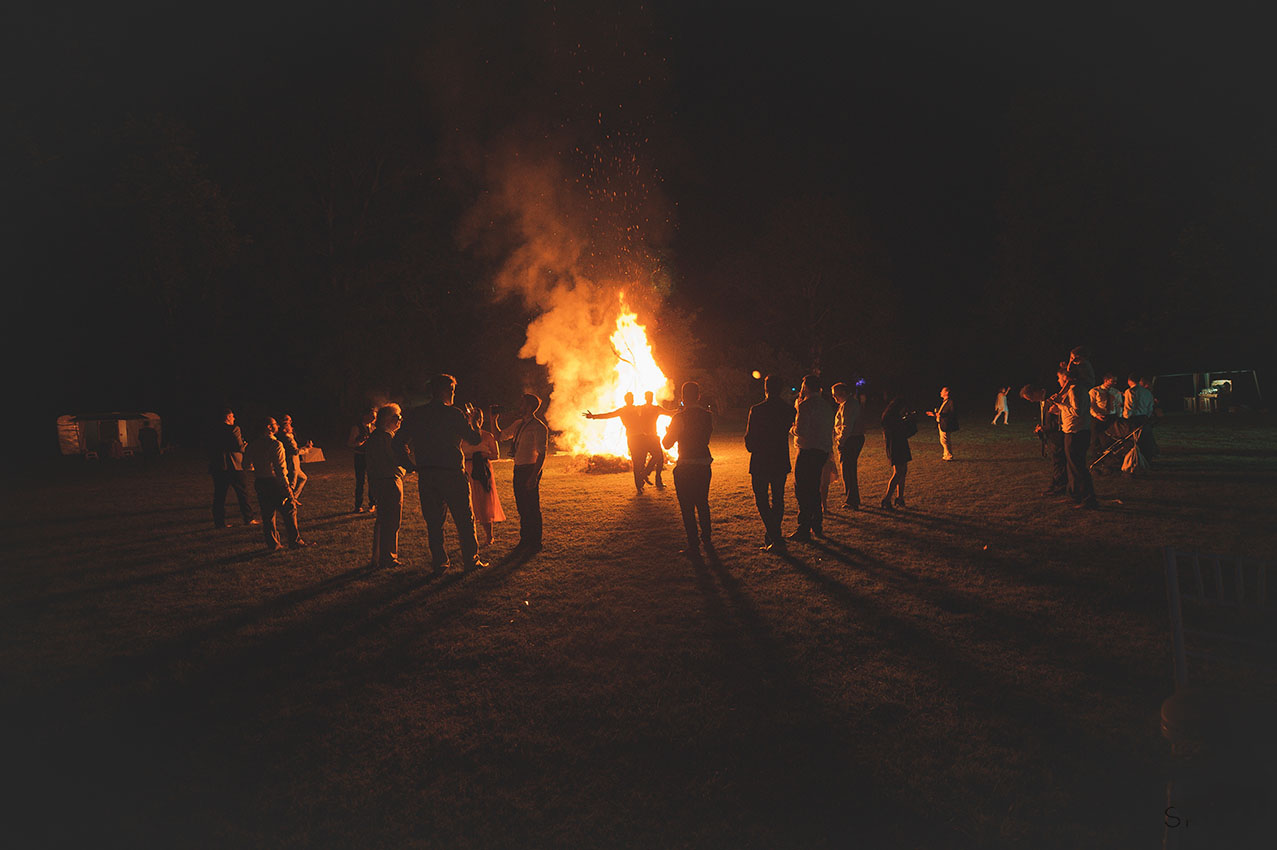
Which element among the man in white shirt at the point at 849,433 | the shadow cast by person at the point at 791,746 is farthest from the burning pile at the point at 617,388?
the shadow cast by person at the point at 791,746

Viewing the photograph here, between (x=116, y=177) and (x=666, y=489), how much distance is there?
18.0 metres

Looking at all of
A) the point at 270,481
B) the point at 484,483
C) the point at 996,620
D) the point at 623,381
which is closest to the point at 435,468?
the point at 484,483

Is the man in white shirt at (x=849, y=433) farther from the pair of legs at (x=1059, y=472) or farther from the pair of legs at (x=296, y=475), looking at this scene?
the pair of legs at (x=296, y=475)

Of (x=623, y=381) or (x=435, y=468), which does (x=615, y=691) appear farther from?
(x=623, y=381)

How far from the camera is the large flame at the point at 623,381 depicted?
18859 mm

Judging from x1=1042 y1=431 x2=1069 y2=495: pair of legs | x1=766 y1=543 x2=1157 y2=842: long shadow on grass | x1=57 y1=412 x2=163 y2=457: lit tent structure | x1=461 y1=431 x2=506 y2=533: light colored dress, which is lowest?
x1=766 y1=543 x2=1157 y2=842: long shadow on grass

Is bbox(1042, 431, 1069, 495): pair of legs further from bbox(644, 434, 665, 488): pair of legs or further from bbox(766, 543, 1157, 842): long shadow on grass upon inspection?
bbox(766, 543, 1157, 842): long shadow on grass

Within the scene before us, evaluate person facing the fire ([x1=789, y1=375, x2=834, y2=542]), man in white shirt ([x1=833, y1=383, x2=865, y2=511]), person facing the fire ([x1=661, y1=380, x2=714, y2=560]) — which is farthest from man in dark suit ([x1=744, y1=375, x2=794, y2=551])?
man in white shirt ([x1=833, y1=383, x2=865, y2=511])

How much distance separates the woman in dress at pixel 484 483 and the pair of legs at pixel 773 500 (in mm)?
3404

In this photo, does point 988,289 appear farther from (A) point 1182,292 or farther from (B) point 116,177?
(B) point 116,177

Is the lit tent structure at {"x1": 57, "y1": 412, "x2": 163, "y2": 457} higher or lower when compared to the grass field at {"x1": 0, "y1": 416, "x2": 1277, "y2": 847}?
higher

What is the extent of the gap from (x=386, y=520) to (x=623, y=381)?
1154 cm

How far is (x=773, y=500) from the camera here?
863 cm

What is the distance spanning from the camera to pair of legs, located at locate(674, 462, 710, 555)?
8.51 meters
